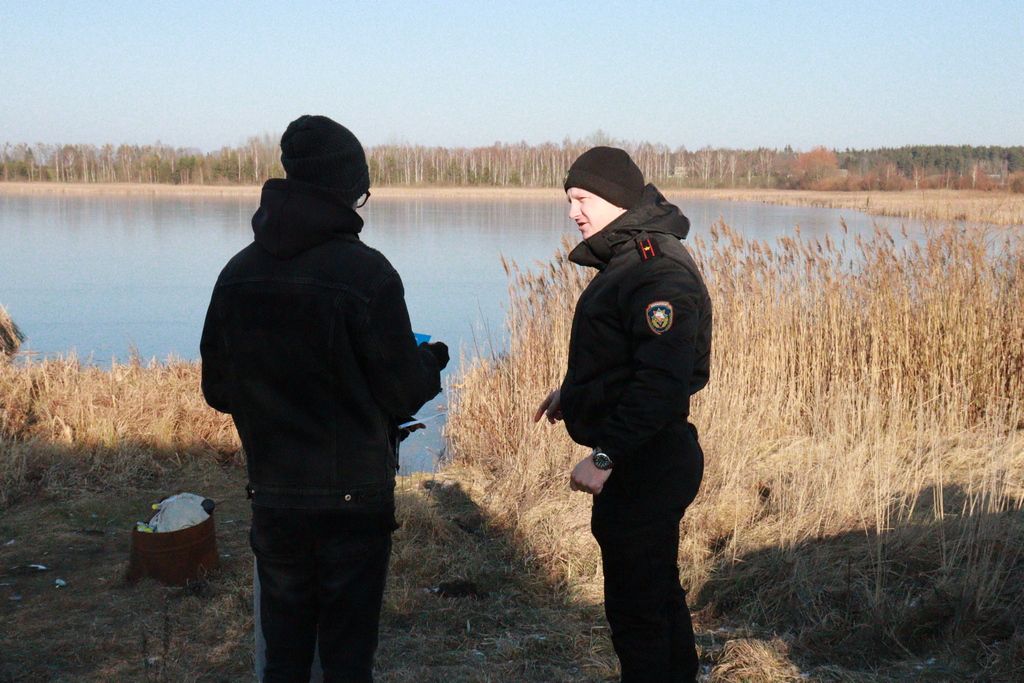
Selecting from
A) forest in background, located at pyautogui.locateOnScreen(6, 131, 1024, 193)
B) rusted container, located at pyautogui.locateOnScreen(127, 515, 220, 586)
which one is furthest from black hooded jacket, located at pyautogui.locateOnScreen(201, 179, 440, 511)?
forest in background, located at pyautogui.locateOnScreen(6, 131, 1024, 193)

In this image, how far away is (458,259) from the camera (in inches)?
773

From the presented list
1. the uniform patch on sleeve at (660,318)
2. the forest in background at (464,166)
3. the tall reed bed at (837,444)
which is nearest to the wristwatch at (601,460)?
the uniform patch on sleeve at (660,318)

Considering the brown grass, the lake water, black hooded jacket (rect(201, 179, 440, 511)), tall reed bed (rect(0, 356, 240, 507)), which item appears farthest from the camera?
the lake water

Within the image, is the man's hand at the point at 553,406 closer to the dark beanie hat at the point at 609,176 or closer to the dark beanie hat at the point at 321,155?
the dark beanie hat at the point at 609,176

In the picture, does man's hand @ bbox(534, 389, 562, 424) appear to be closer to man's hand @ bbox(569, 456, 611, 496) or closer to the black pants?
man's hand @ bbox(569, 456, 611, 496)

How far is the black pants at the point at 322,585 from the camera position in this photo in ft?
7.24

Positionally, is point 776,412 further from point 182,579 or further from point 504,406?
point 182,579

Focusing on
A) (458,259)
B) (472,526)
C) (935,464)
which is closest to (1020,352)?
(935,464)

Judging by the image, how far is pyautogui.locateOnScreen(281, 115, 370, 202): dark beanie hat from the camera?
223 cm

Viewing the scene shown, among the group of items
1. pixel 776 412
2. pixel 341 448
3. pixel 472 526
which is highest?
pixel 341 448

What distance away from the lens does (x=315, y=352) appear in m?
2.13

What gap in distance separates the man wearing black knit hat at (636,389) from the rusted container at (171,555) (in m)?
2.09

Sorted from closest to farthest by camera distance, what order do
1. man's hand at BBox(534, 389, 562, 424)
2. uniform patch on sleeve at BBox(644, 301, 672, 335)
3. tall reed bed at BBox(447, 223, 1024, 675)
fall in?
uniform patch on sleeve at BBox(644, 301, 672, 335), man's hand at BBox(534, 389, 562, 424), tall reed bed at BBox(447, 223, 1024, 675)

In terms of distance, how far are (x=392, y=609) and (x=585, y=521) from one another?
1.09 meters
